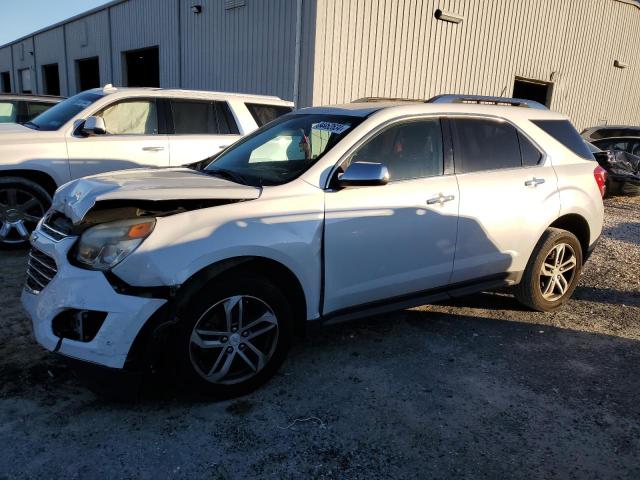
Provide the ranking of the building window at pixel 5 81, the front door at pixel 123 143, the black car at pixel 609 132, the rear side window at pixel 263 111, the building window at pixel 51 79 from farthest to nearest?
1. the building window at pixel 5 81
2. the building window at pixel 51 79
3. the black car at pixel 609 132
4. the rear side window at pixel 263 111
5. the front door at pixel 123 143

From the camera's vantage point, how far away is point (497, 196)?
4012 mm

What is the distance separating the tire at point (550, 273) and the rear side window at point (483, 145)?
769 mm

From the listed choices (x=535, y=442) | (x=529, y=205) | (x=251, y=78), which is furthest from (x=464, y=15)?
(x=535, y=442)

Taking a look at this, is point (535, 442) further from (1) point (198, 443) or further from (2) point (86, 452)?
(2) point (86, 452)

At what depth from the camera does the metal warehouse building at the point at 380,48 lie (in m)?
10.7

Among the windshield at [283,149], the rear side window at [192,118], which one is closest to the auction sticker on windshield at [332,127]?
the windshield at [283,149]

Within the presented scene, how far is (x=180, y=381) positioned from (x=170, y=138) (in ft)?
14.0

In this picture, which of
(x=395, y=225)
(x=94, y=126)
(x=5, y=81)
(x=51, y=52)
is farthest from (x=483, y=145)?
(x=5, y=81)

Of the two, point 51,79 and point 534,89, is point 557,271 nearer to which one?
point 534,89

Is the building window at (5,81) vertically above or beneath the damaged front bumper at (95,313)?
above

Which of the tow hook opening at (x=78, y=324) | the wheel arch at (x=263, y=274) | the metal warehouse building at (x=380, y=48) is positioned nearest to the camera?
the tow hook opening at (x=78, y=324)

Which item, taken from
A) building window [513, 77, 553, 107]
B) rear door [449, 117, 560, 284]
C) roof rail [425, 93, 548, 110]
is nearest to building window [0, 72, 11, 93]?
building window [513, 77, 553, 107]

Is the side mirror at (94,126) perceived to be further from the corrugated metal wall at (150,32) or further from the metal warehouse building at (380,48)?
the corrugated metal wall at (150,32)

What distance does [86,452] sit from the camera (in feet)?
8.45
